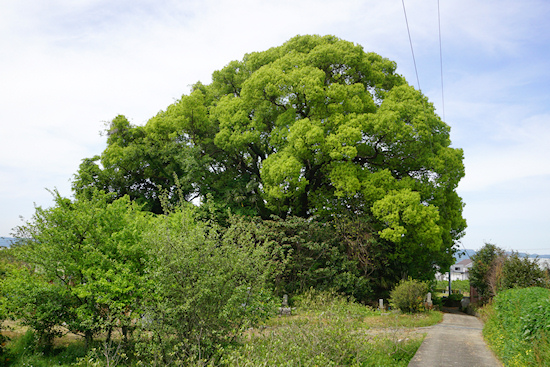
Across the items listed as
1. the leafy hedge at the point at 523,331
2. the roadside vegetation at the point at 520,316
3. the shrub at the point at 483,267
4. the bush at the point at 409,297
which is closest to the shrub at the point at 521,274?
the roadside vegetation at the point at 520,316

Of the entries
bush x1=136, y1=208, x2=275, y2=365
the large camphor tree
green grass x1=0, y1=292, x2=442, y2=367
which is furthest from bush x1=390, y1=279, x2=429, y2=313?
bush x1=136, y1=208, x2=275, y2=365

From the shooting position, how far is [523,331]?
25.0 ft

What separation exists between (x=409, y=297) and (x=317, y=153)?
6.69 metres

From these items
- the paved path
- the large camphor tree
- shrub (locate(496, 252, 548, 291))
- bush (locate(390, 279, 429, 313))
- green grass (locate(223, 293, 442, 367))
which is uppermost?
the large camphor tree

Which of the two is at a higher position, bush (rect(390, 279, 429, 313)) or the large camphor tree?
the large camphor tree

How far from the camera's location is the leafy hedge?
6.79 metres

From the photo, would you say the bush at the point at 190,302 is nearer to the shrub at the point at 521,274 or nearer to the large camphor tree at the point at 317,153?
the large camphor tree at the point at 317,153

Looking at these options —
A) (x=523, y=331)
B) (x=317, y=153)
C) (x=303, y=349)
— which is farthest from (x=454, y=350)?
(x=317, y=153)

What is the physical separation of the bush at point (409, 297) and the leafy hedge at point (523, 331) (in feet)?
16.7

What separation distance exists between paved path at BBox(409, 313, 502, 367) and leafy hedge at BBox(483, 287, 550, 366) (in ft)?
0.92

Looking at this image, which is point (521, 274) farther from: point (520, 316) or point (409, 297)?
point (520, 316)

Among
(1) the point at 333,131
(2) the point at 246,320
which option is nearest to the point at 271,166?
(1) the point at 333,131

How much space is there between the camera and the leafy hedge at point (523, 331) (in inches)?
267

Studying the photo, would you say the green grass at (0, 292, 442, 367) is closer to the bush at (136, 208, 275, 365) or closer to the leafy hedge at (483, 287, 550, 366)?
the bush at (136, 208, 275, 365)
